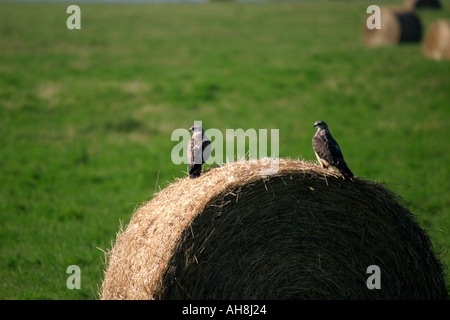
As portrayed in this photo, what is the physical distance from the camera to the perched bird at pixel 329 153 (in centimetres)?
528

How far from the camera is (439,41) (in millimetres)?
22016

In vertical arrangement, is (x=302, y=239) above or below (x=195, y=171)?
below

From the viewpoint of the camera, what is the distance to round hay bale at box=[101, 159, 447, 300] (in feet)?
17.1

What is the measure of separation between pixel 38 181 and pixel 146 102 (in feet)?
23.2

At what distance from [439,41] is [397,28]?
14.4 feet

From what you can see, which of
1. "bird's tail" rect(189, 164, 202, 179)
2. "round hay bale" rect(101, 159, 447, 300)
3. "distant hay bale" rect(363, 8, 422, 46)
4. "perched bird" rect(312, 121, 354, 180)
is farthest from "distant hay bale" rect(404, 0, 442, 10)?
"bird's tail" rect(189, 164, 202, 179)

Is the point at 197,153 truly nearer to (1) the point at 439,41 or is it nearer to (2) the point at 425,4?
(1) the point at 439,41

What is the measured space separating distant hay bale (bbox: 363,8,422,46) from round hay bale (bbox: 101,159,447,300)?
77.2ft

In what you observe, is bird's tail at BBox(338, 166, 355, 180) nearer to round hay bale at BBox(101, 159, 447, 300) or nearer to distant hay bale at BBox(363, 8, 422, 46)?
round hay bale at BBox(101, 159, 447, 300)

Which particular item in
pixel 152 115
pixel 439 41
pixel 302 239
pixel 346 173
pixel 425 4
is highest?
pixel 425 4

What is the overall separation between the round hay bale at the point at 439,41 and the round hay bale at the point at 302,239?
1934cm

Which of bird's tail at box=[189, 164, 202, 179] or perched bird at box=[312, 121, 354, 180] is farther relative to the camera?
bird's tail at box=[189, 164, 202, 179]

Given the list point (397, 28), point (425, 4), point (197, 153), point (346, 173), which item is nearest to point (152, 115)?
point (197, 153)

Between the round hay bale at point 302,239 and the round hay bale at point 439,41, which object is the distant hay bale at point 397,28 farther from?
the round hay bale at point 302,239
